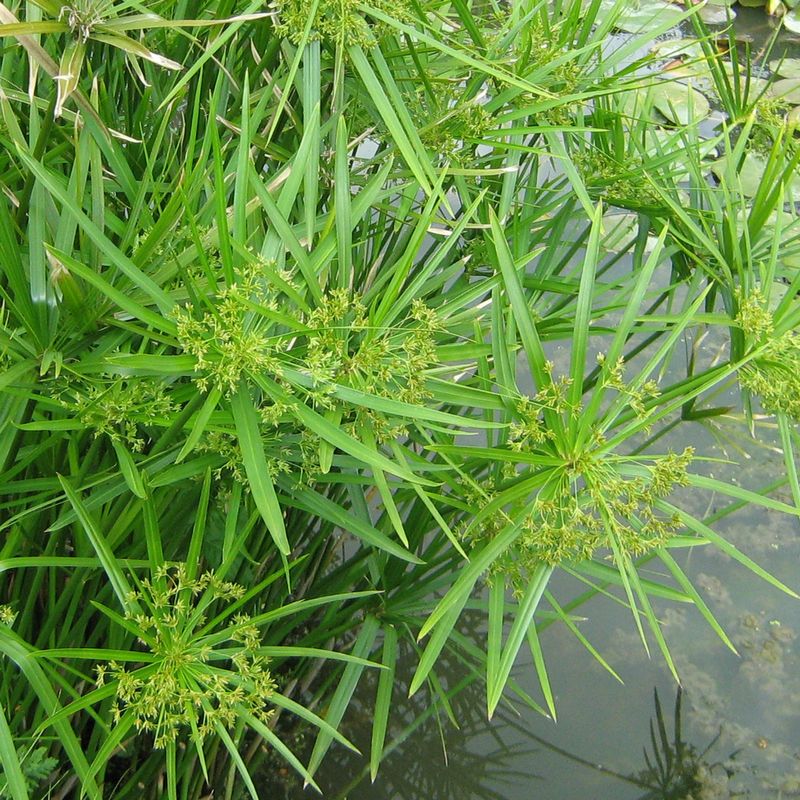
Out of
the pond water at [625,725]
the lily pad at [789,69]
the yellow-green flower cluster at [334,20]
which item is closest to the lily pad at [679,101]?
the lily pad at [789,69]

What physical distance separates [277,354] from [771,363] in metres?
0.65

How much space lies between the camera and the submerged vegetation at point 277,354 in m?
0.94

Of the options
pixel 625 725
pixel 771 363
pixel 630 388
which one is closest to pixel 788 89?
pixel 625 725

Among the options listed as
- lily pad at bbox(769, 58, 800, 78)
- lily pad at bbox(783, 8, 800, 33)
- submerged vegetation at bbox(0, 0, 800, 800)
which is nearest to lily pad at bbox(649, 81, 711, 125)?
lily pad at bbox(769, 58, 800, 78)

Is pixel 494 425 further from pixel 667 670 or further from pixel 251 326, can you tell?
pixel 667 670

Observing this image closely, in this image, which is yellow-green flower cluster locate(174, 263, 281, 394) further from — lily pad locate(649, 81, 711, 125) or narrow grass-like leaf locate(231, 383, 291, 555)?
lily pad locate(649, 81, 711, 125)

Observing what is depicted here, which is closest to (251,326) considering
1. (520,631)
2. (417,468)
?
(417,468)

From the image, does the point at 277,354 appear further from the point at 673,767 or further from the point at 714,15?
the point at 714,15

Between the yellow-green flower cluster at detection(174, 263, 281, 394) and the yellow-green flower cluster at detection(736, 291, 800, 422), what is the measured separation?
2.07 ft

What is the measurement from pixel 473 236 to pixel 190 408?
0.85 meters

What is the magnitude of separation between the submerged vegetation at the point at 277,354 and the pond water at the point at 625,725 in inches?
14.2

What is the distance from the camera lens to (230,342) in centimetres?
86

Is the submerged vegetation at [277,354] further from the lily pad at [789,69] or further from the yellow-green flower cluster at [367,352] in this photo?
the lily pad at [789,69]

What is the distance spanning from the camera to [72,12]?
0.93 metres
